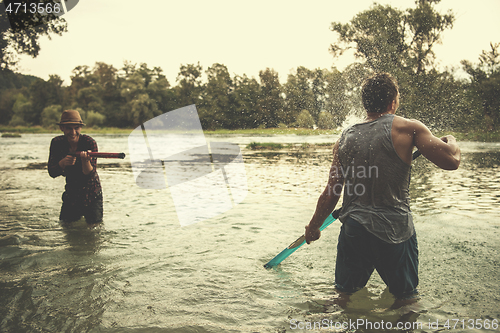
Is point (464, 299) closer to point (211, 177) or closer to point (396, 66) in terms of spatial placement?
point (211, 177)

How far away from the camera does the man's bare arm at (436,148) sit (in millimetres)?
2369

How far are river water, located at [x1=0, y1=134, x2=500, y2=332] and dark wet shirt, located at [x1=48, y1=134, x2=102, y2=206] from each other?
0.68m

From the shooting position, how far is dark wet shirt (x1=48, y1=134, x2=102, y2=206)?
5160 mm

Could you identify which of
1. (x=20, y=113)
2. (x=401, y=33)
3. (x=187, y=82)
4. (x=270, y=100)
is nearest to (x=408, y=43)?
(x=401, y=33)

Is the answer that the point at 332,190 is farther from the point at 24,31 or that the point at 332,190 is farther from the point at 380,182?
the point at 24,31

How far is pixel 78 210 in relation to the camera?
213 inches

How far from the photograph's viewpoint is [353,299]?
11.1ft

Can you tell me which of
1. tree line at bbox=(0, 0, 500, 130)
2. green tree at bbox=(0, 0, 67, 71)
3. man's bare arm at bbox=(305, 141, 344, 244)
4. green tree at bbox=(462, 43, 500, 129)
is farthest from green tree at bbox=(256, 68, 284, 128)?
man's bare arm at bbox=(305, 141, 344, 244)

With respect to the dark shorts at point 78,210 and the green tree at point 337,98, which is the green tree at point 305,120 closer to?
the green tree at point 337,98

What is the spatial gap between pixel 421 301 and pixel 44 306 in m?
3.46

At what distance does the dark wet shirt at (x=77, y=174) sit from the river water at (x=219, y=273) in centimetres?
68

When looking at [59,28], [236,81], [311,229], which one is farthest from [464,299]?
[236,81]

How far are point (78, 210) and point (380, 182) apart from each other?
15.1ft

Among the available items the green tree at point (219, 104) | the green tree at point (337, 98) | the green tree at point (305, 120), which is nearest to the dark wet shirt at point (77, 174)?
the green tree at point (337, 98)
